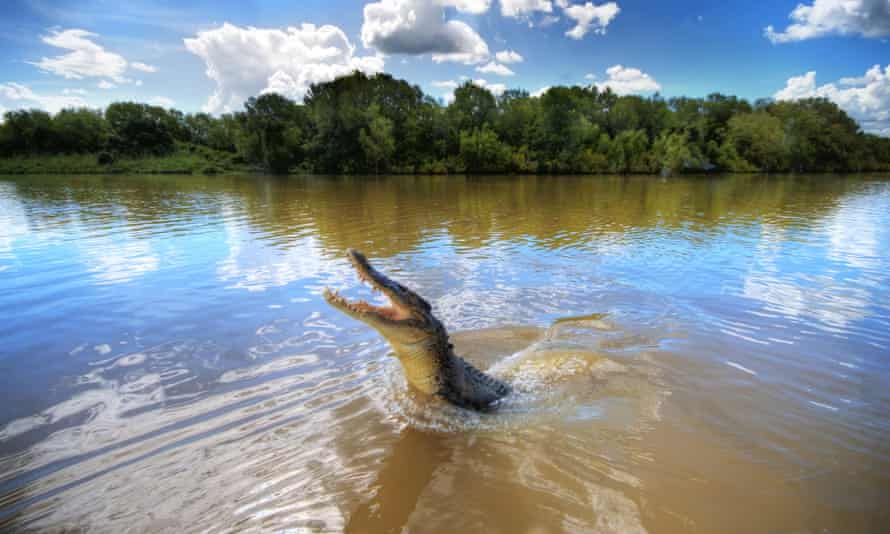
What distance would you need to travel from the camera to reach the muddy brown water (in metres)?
2.85

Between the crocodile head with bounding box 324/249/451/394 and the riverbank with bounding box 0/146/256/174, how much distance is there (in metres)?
71.0

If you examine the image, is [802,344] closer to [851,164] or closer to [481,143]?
[481,143]

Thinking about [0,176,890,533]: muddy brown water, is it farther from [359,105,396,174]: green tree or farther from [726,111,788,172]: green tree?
[726,111,788,172]: green tree

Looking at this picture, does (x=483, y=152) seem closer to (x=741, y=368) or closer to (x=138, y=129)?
(x=741, y=368)

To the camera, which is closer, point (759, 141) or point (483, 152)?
point (483, 152)

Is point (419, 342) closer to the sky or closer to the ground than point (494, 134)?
closer to the ground

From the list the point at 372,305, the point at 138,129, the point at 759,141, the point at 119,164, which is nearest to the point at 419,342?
the point at 372,305

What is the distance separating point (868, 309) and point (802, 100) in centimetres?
9515

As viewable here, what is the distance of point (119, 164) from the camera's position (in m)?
64.8

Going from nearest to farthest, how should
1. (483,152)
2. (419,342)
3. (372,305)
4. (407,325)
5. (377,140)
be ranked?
(372,305)
(407,325)
(419,342)
(483,152)
(377,140)

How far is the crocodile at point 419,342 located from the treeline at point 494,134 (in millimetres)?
58987

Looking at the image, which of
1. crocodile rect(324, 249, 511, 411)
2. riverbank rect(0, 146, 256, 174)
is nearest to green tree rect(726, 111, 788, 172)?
riverbank rect(0, 146, 256, 174)

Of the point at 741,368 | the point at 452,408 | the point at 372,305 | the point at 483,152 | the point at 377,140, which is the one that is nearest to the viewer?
the point at 372,305

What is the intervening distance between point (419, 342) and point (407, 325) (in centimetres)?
23
